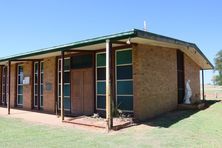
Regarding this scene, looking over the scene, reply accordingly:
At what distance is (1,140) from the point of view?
8984 millimetres

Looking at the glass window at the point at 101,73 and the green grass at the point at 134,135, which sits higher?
the glass window at the point at 101,73

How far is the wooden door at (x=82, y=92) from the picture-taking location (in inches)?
576

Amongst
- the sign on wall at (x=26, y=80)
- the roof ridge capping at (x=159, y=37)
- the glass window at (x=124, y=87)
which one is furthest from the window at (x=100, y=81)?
the sign on wall at (x=26, y=80)

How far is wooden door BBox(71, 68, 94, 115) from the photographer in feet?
48.0

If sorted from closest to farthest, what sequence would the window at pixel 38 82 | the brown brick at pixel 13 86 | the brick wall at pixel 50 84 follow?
the brick wall at pixel 50 84, the window at pixel 38 82, the brown brick at pixel 13 86

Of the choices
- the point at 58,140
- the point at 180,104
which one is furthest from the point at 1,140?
the point at 180,104

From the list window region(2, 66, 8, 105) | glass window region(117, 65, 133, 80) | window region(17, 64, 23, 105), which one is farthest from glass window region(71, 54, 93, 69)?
window region(2, 66, 8, 105)

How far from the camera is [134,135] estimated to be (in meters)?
9.48

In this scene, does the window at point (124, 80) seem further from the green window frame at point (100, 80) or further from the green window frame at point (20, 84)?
the green window frame at point (20, 84)

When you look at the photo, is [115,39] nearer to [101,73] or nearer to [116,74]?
[116,74]

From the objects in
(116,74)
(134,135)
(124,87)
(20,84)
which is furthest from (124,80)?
(20,84)

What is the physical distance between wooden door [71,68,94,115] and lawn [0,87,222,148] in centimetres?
338

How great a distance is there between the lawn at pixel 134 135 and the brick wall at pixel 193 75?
5.76m

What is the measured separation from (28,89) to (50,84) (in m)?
3.14
